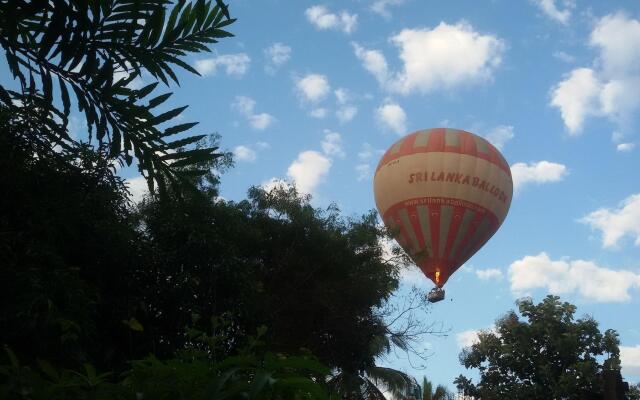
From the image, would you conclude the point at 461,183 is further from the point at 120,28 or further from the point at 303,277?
the point at 120,28

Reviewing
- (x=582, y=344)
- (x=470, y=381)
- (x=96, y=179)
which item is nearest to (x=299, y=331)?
(x=96, y=179)

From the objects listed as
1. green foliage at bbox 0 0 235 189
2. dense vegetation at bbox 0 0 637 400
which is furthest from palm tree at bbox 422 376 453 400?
green foliage at bbox 0 0 235 189

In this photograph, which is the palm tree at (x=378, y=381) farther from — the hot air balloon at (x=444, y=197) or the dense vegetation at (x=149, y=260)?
the hot air balloon at (x=444, y=197)

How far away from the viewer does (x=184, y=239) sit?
42.5 feet

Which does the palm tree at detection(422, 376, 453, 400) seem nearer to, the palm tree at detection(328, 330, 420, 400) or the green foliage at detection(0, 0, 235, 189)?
the palm tree at detection(328, 330, 420, 400)

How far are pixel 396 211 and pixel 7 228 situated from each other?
20.5m

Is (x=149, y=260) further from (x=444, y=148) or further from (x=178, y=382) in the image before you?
(x=444, y=148)

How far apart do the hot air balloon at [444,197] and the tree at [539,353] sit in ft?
11.0

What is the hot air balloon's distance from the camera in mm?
26594

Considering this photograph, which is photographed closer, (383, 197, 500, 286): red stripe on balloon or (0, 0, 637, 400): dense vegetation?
(0, 0, 637, 400): dense vegetation

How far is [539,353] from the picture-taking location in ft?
88.5

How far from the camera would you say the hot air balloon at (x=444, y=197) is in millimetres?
26594

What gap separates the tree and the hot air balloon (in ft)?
11.0

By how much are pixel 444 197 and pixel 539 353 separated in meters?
7.51
